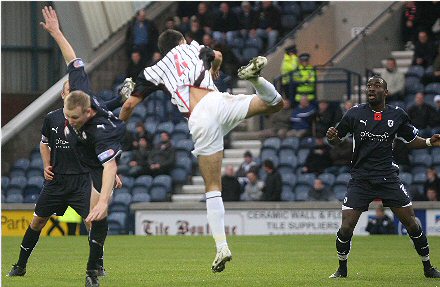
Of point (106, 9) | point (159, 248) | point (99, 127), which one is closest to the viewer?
point (99, 127)

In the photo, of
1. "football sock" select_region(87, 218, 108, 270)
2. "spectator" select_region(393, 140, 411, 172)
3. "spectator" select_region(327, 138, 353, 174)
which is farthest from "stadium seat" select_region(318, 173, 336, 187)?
"football sock" select_region(87, 218, 108, 270)

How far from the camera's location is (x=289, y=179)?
26.0 meters

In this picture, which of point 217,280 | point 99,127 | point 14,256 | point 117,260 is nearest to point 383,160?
point 217,280

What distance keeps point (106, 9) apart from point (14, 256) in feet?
54.2

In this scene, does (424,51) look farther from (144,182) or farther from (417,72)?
(144,182)

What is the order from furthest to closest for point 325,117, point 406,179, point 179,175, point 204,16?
point 204,16 < point 179,175 < point 325,117 < point 406,179

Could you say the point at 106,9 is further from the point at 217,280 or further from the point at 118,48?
the point at 217,280

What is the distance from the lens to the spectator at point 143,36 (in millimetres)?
30178

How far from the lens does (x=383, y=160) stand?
39.0ft

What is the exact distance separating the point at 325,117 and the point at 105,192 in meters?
17.1

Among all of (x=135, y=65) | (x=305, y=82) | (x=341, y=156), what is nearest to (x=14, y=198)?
(x=135, y=65)

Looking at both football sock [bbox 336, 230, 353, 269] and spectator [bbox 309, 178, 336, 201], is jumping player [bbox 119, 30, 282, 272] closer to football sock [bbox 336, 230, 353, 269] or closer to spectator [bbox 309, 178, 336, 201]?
football sock [bbox 336, 230, 353, 269]

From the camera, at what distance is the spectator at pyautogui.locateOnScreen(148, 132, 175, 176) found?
27203 mm

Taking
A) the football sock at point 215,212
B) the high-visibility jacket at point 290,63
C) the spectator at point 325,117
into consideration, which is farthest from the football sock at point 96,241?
the high-visibility jacket at point 290,63
